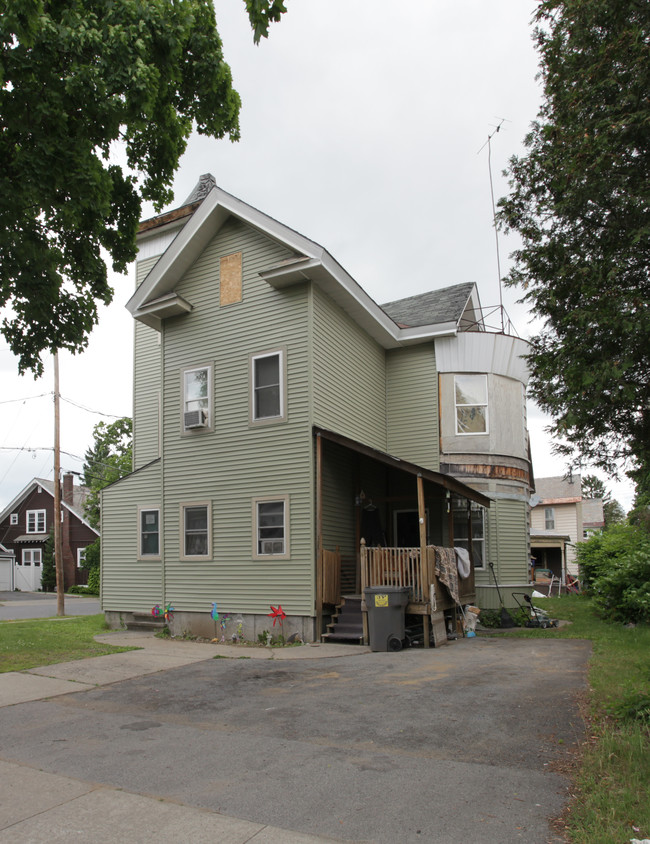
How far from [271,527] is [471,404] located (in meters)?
6.42

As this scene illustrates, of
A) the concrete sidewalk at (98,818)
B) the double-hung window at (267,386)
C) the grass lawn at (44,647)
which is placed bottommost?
the grass lawn at (44,647)

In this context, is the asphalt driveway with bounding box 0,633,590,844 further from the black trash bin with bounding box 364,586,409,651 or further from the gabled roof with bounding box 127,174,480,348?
the gabled roof with bounding box 127,174,480,348

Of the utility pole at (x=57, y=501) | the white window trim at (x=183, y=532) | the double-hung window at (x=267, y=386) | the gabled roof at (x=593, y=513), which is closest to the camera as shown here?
the double-hung window at (x=267, y=386)

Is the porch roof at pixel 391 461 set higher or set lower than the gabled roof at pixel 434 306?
lower

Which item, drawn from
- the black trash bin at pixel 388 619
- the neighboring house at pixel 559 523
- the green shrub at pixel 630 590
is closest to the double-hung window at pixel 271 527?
the black trash bin at pixel 388 619

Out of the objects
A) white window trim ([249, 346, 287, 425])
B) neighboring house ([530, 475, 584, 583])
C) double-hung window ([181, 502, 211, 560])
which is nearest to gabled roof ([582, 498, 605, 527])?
neighboring house ([530, 475, 584, 583])

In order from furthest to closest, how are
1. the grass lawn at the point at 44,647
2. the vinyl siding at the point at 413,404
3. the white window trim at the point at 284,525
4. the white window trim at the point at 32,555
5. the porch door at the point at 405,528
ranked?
1. the white window trim at the point at 32,555
2. the vinyl siding at the point at 413,404
3. the porch door at the point at 405,528
4. the white window trim at the point at 284,525
5. the grass lawn at the point at 44,647

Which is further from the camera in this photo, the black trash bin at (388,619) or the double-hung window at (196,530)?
the double-hung window at (196,530)

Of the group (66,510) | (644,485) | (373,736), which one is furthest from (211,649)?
(66,510)

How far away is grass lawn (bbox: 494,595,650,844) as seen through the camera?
3.96m

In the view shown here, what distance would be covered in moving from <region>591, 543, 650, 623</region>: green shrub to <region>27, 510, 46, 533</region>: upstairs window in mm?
40839

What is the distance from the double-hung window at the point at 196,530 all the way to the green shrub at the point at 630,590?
927 centimetres

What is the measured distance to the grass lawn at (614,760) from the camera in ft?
13.0

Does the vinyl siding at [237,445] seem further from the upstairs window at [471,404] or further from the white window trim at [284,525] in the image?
the upstairs window at [471,404]
